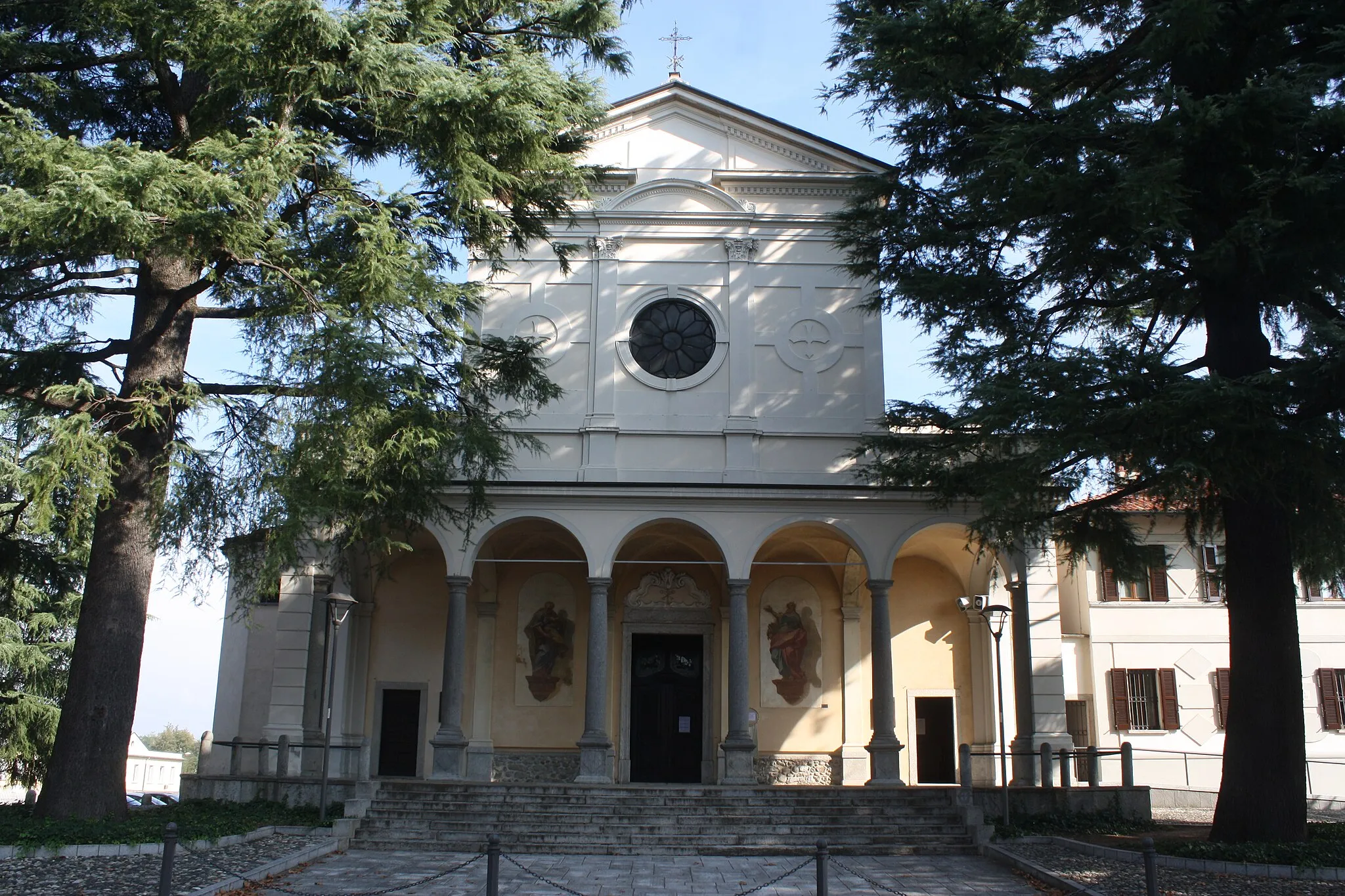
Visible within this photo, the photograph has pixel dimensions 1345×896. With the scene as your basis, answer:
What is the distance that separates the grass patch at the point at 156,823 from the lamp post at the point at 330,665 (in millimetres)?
295

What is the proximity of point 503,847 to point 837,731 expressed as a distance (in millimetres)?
7647

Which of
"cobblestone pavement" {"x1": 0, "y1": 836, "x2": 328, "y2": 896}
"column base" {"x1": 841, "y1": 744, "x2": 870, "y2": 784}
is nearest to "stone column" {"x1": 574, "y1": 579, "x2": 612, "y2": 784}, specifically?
"column base" {"x1": 841, "y1": 744, "x2": 870, "y2": 784}

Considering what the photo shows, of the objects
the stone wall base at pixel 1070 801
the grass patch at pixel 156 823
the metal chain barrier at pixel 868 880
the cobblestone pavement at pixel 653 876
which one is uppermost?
the stone wall base at pixel 1070 801

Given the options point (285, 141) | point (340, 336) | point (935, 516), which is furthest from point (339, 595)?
point (935, 516)

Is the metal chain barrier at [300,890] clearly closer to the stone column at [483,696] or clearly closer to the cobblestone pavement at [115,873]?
the cobblestone pavement at [115,873]

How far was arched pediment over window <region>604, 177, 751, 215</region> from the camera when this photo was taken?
2028 cm

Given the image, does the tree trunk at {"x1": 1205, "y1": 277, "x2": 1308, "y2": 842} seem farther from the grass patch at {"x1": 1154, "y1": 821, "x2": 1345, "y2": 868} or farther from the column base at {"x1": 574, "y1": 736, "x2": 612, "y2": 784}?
the column base at {"x1": 574, "y1": 736, "x2": 612, "y2": 784}

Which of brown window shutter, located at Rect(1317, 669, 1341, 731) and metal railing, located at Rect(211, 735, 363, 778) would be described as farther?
brown window shutter, located at Rect(1317, 669, 1341, 731)

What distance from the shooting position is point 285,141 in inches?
477

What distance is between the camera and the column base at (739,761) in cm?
1655

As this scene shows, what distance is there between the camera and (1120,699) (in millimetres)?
24203

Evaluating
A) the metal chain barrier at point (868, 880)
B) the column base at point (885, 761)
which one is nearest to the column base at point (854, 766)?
the column base at point (885, 761)

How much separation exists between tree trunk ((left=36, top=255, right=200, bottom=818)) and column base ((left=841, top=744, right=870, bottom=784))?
1141 cm

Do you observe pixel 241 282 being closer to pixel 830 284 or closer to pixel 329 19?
pixel 329 19
